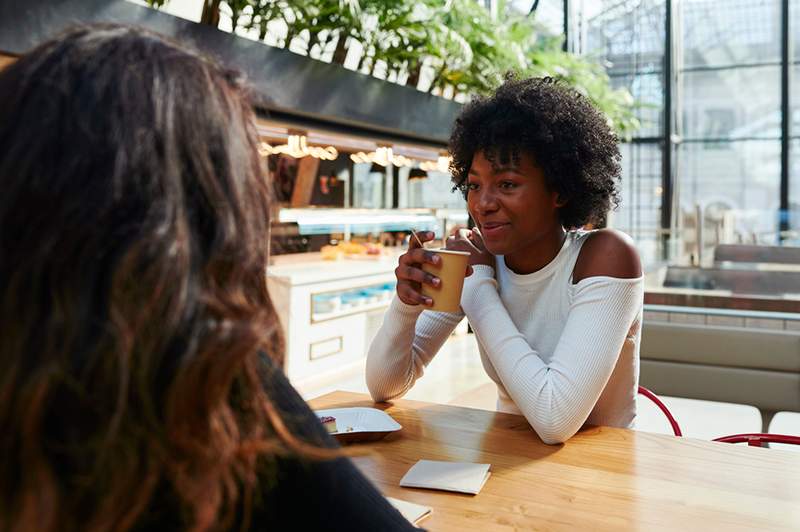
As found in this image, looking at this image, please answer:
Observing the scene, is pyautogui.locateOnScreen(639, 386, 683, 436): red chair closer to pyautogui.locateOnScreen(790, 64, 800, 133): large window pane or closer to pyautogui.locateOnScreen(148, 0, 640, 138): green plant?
pyautogui.locateOnScreen(148, 0, 640, 138): green plant

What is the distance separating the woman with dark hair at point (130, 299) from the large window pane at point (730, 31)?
8906mm

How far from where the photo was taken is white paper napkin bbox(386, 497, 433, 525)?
1.06 meters

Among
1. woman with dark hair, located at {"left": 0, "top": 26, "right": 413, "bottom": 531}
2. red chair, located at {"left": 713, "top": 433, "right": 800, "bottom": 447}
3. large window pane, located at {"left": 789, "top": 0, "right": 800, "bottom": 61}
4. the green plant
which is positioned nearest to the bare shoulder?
red chair, located at {"left": 713, "top": 433, "right": 800, "bottom": 447}

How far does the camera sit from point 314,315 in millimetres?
4941

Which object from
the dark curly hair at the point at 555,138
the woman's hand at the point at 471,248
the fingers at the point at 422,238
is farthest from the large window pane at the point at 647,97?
the fingers at the point at 422,238

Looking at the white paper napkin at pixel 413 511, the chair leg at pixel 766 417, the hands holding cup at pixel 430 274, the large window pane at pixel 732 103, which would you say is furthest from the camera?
the large window pane at pixel 732 103

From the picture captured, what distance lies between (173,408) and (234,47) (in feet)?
11.8

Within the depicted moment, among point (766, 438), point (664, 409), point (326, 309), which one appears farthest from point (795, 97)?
point (766, 438)

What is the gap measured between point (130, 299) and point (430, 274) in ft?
3.57

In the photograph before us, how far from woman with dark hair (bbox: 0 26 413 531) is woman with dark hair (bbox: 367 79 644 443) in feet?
3.24

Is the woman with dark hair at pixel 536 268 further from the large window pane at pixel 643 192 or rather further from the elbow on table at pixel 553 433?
the large window pane at pixel 643 192

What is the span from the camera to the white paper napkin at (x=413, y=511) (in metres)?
1.06

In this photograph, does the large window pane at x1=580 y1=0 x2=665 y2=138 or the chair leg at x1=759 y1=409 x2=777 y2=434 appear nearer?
the chair leg at x1=759 y1=409 x2=777 y2=434

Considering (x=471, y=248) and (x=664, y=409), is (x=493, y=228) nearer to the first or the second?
(x=471, y=248)
